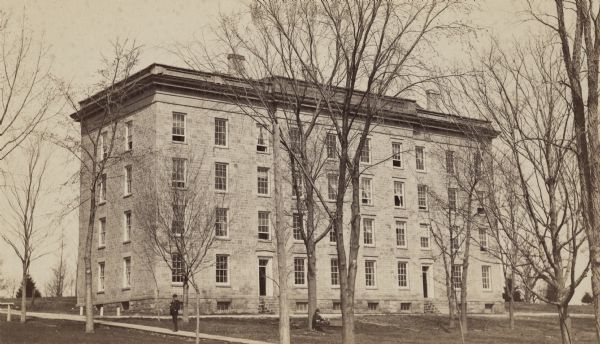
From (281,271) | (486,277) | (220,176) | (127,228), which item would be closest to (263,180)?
(220,176)

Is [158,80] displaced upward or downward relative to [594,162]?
upward

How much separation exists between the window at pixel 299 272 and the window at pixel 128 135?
13142 millimetres

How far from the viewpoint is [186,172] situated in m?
45.2

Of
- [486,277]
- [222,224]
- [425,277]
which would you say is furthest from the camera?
[486,277]

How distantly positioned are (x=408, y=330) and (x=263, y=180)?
1484cm

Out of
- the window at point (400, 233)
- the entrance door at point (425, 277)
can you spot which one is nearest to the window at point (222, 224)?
the window at point (400, 233)

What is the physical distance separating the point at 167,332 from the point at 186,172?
1486 centimetres

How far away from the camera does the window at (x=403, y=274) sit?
56.7m

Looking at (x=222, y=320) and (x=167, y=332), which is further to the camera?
(x=222, y=320)

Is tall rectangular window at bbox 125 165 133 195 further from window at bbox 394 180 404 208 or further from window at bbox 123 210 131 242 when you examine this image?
window at bbox 394 180 404 208

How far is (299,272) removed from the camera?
51.5 metres

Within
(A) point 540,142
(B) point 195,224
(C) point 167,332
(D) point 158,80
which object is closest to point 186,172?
(D) point 158,80

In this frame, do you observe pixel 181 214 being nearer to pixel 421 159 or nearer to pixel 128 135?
pixel 128 135

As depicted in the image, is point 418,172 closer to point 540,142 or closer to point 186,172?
point 186,172
